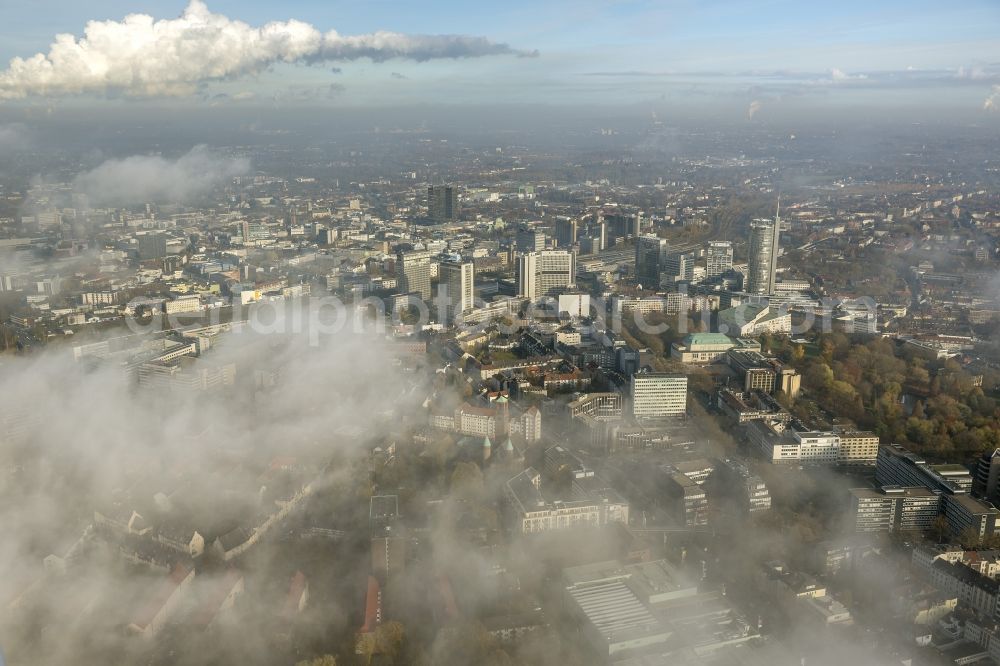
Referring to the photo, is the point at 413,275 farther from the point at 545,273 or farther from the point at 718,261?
the point at 718,261

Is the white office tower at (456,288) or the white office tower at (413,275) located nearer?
the white office tower at (456,288)

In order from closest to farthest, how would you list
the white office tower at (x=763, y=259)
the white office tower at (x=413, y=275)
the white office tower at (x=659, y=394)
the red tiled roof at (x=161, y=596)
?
the red tiled roof at (x=161, y=596)
the white office tower at (x=659, y=394)
the white office tower at (x=413, y=275)
the white office tower at (x=763, y=259)

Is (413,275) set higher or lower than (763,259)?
lower

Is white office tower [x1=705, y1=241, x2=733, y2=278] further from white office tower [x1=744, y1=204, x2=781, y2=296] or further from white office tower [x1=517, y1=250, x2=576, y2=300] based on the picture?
white office tower [x1=517, y1=250, x2=576, y2=300]

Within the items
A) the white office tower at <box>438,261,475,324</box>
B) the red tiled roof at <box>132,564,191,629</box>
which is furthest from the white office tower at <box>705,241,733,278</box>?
the red tiled roof at <box>132,564,191,629</box>

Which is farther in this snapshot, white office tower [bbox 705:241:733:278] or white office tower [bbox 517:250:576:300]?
white office tower [bbox 705:241:733:278]

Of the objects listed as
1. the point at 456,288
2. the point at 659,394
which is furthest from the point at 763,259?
the point at 659,394

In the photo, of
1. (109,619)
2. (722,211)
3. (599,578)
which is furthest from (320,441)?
(722,211)

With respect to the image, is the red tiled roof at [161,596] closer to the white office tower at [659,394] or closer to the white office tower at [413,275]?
the white office tower at [659,394]

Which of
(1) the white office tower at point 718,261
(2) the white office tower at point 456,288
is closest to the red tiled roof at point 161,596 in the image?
(2) the white office tower at point 456,288

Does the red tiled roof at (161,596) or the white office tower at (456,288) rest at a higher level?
the white office tower at (456,288)

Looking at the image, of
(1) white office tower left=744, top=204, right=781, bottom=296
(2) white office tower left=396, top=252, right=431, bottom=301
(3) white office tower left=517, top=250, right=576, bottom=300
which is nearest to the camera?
(2) white office tower left=396, top=252, right=431, bottom=301
